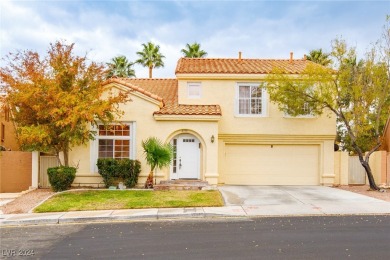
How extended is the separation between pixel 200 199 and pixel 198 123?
5473 mm

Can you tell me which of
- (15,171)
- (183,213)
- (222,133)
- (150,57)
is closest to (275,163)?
(222,133)

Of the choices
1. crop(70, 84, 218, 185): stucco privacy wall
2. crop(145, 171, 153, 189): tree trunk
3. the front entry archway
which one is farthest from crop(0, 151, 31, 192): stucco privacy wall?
the front entry archway

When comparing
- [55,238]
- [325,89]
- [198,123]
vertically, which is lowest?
[55,238]

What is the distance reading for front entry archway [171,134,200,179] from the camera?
20.9 meters

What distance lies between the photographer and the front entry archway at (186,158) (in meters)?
20.9

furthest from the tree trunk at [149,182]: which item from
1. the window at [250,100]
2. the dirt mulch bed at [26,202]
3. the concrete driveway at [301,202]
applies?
the window at [250,100]

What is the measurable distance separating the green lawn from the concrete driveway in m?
0.93

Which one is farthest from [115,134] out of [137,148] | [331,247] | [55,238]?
[331,247]

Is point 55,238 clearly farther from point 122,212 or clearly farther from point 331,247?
point 331,247

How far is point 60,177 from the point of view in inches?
721

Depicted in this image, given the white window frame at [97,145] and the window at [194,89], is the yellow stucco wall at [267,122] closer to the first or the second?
the window at [194,89]

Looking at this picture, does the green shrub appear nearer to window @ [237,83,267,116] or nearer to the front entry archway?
the front entry archway

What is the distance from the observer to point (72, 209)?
1453cm

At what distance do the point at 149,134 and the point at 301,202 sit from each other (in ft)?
26.6
